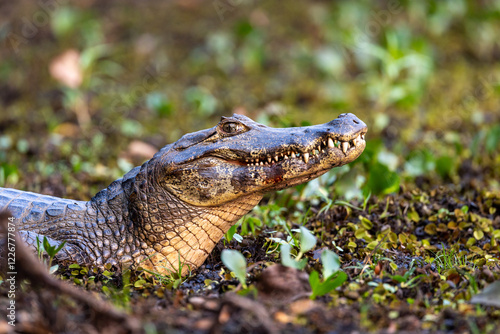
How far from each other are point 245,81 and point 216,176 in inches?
250

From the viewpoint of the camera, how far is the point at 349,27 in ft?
33.8

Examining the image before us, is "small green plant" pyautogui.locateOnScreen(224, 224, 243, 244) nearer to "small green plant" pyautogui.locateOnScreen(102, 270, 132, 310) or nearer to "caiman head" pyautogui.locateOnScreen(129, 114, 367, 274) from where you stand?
"caiman head" pyautogui.locateOnScreen(129, 114, 367, 274)

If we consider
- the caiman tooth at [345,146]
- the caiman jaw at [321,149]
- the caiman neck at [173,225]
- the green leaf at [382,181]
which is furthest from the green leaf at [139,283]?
the green leaf at [382,181]

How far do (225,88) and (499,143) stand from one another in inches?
173

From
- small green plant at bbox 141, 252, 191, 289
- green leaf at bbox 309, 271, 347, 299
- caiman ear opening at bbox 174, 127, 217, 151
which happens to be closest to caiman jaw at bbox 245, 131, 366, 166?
caiman ear opening at bbox 174, 127, 217, 151

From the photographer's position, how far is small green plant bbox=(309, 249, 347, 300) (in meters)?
2.84

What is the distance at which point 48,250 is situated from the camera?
3.17 metres

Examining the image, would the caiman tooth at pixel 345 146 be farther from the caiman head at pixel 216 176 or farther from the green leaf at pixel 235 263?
the green leaf at pixel 235 263

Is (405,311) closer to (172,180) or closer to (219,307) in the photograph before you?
(219,307)

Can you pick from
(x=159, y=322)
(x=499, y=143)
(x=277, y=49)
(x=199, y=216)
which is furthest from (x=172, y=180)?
(x=277, y=49)

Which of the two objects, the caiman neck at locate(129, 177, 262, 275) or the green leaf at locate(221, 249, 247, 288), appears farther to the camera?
the caiman neck at locate(129, 177, 262, 275)

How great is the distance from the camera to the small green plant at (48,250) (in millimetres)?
3164

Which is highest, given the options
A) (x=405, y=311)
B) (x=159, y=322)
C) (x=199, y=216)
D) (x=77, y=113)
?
(x=77, y=113)

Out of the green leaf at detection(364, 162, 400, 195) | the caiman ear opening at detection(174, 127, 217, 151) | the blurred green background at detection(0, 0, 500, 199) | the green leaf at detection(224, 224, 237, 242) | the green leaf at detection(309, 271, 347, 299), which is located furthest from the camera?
the blurred green background at detection(0, 0, 500, 199)
